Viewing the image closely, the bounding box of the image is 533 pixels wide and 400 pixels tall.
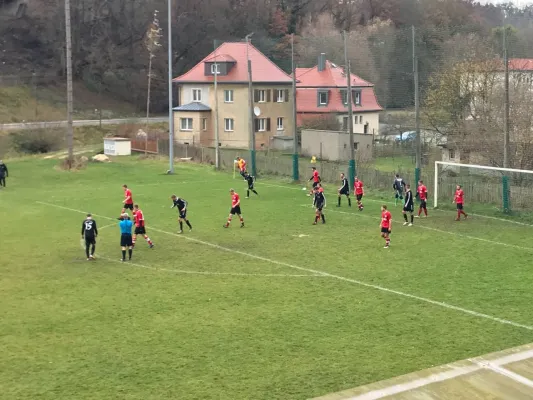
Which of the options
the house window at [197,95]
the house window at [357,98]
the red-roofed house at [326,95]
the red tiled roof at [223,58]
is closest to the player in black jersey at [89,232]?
the red-roofed house at [326,95]

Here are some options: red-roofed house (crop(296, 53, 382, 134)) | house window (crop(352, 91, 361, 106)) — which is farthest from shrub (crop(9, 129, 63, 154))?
house window (crop(352, 91, 361, 106))

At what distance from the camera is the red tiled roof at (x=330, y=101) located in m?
70.2

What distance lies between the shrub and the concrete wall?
22.6 meters

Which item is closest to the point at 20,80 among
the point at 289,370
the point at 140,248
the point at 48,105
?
the point at 48,105

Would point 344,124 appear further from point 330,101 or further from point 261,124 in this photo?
point 261,124

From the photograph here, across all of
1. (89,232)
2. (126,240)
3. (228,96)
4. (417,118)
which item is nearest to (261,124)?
(228,96)

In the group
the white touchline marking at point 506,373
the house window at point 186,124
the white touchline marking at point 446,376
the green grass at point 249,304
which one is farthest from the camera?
the house window at point 186,124

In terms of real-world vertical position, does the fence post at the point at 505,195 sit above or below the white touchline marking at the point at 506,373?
above

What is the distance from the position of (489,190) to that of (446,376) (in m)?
22.5

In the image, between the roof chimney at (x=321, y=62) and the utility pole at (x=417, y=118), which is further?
the roof chimney at (x=321, y=62)

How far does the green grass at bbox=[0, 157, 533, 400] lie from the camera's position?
14531 millimetres

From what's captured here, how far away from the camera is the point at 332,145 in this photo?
5962 centimetres

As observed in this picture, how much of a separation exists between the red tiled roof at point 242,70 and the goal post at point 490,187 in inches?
1360

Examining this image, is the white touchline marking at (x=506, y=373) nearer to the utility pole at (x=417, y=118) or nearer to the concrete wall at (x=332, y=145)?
the utility pole at (x=417, y=118)
